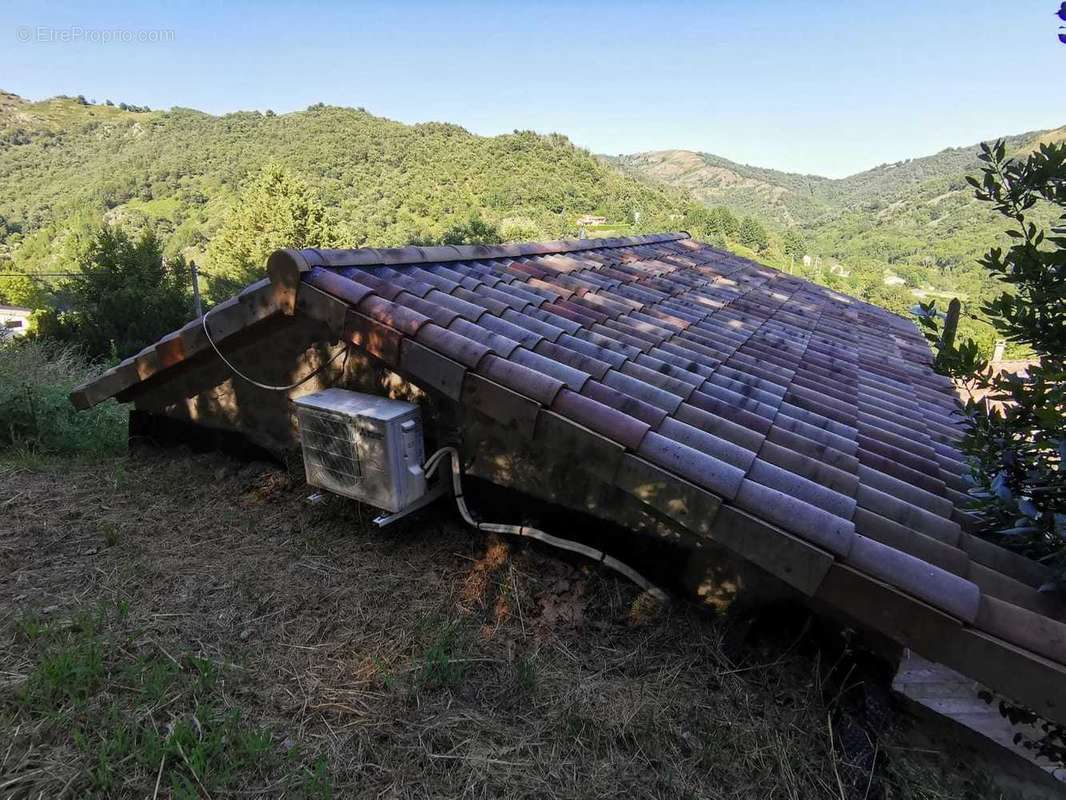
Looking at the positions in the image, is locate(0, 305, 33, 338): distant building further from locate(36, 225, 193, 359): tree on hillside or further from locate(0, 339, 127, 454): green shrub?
locate(0, 339, 127, 454): green shrub

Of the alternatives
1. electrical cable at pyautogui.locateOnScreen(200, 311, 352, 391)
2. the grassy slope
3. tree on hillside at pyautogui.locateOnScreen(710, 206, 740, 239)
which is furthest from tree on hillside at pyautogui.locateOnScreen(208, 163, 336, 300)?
tree on hillside at pyautogui.locateOnScreen(710, 206, 740, 239)

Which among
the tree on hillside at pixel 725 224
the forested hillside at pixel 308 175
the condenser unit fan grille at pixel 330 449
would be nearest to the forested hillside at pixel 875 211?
the tree on hillside at pixel 725 224

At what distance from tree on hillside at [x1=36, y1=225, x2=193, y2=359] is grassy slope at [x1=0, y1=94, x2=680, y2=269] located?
30685 mm

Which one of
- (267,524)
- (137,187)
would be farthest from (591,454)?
(137,187)

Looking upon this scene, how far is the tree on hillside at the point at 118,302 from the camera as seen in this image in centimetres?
1620

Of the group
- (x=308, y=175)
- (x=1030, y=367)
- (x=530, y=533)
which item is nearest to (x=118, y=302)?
(x=530, y=533)

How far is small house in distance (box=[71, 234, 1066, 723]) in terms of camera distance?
229 centimetres

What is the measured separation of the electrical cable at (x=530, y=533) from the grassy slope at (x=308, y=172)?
46157mm

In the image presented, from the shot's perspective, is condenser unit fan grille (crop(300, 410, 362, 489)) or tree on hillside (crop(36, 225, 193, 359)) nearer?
condenser unit fan grille (crop(300, 410, 362, 489))

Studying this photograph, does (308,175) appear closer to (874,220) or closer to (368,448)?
(368,448)

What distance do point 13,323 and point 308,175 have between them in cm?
5372

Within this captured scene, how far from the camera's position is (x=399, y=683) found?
9.23 feet

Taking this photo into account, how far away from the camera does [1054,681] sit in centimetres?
197

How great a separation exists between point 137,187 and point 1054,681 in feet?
270
